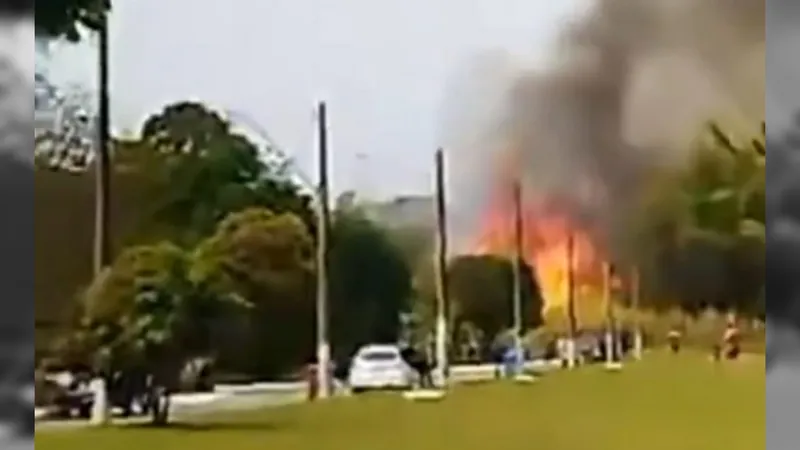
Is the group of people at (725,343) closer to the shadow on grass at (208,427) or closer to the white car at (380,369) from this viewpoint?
the white car at (380,369)

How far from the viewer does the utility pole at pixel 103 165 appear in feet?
7.30

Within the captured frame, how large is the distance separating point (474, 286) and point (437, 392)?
163 mm

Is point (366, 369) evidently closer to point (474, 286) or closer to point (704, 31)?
point (474, 286)

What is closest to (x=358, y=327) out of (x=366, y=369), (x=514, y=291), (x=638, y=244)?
(x=366, y=369)

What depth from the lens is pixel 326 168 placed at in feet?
7.44

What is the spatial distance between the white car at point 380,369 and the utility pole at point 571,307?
9.2 inches

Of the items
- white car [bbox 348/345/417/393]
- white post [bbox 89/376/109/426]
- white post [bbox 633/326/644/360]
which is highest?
A: white post [bbox 633/326/644/360]

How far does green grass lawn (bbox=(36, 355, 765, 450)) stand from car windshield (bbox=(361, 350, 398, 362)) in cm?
6

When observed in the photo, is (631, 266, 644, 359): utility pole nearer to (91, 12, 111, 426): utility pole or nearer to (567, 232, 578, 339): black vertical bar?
(567, 232, 578, 339): black vertical bar

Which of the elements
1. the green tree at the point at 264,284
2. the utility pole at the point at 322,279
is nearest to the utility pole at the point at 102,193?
the green tree at the point at 264,284

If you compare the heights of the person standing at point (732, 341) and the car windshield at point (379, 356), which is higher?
the person standing at point (732, 341)

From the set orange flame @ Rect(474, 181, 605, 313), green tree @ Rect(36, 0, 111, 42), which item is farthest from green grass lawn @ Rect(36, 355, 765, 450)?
green tree @ Rect(36, 0, 111, 42)

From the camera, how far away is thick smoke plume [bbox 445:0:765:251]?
2277 millimetres

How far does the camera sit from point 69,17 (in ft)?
7.32
